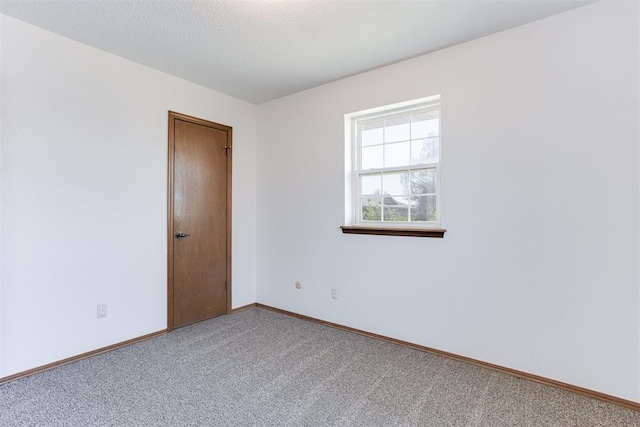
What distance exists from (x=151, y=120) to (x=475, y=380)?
340 cm

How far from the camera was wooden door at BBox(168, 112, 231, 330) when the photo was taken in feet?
10.4

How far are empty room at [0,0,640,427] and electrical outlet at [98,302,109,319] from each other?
0.04m

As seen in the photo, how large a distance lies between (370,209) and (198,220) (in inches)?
70.4

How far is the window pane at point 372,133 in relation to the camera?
3076 mm

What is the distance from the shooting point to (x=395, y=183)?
2943 mm

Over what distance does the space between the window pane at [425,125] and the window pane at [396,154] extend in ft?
0.41

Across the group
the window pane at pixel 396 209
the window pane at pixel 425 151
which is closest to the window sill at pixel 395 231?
the window pane at pixel 396 209

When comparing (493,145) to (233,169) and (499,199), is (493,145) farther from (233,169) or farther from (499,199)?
(233,169)

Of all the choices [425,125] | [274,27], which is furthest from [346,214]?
[274,27]

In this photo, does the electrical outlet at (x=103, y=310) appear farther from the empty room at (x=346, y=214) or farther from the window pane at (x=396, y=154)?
the window pane at (x=396, y=154)

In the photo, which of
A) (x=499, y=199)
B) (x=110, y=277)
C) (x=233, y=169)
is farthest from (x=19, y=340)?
(x=499, y=199)

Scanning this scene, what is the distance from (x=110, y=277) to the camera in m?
2.71

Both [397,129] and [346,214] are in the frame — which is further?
[346,214]

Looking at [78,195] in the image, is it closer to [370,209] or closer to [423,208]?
[370,209]
